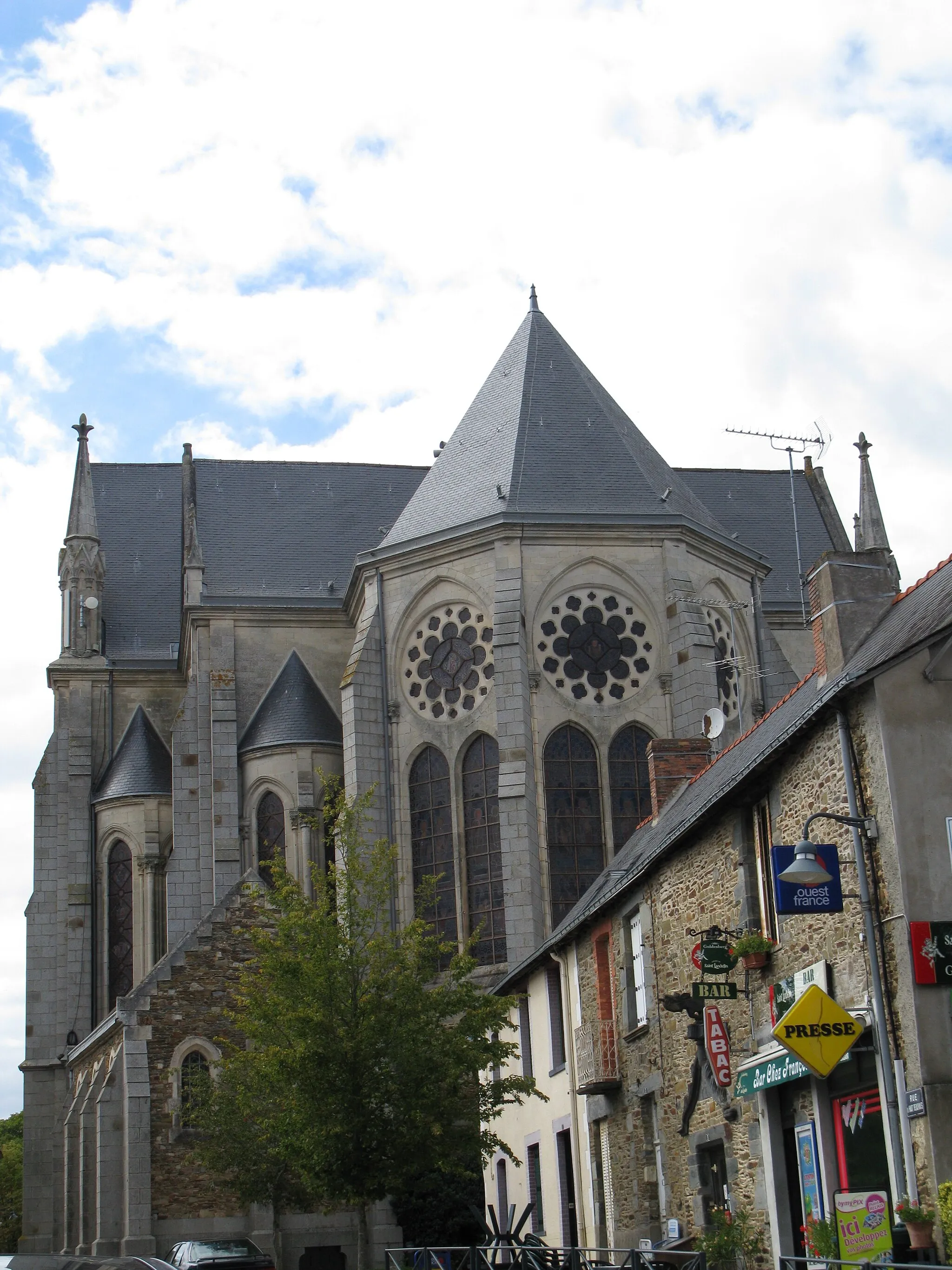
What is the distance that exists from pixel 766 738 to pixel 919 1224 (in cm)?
711

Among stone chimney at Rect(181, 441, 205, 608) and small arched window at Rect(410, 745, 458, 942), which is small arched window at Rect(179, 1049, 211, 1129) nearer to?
small arched window at Rect(410, 745, 458, 942)

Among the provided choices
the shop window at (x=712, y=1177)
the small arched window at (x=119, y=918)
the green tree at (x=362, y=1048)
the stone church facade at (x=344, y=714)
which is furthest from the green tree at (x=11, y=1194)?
the shop window at (x=712, y=1177)

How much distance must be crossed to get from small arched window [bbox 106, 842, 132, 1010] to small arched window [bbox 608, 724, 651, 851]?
13254 mm

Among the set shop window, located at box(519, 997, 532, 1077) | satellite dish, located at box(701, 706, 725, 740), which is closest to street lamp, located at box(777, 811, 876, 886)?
satellite dish, located at box(701, 706, 725, 740)

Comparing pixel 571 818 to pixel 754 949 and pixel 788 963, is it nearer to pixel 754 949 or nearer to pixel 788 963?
pixel 754 949

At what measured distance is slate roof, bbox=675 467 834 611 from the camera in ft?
154

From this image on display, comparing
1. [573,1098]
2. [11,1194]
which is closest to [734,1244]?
[573,1098]

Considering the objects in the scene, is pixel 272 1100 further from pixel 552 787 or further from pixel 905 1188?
pixel 905 1188

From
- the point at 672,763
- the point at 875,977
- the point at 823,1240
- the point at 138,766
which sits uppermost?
the point at 138,766

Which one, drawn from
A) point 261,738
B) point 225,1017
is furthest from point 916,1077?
point 261,738

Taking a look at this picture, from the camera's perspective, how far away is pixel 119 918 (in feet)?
139

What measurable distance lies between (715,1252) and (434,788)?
65.6 feet

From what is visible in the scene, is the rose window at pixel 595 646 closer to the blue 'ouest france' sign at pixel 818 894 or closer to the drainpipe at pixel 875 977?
the drainpipe at pixel 875 977

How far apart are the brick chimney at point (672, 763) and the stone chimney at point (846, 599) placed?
8.30 metres
